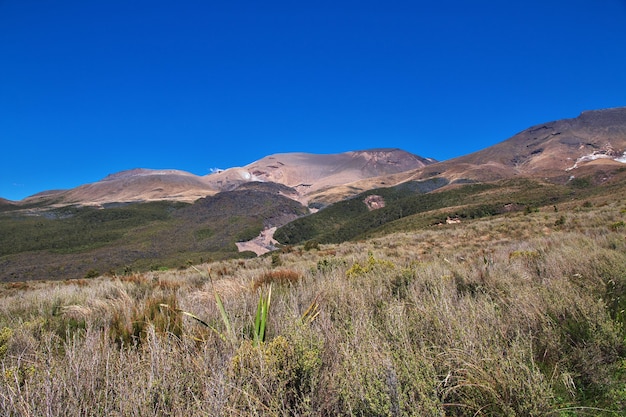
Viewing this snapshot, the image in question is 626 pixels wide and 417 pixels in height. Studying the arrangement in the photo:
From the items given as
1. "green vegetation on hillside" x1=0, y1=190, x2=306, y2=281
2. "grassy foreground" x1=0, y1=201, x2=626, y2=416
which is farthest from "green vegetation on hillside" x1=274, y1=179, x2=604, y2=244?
"grassy foreground" x1=0, y1=201, x2=626, y2=416

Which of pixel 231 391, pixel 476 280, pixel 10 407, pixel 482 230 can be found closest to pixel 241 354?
pixel 231 391

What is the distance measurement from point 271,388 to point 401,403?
0.89 meters

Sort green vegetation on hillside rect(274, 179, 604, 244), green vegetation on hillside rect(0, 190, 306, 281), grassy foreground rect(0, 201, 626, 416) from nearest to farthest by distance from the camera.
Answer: grassy foreground rect(0, 201, 626, 416) < green vegetation on hillside rect(274, 179, 604, 244) < green vegetation on hillside rect(0, 190, 306, 281)

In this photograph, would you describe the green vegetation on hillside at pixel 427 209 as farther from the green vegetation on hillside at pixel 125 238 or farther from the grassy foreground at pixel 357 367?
the grassy foreground at pixel 357 367

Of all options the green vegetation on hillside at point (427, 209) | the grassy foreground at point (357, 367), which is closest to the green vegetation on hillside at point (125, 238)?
the green vegetation on hillside at point (427, 209)

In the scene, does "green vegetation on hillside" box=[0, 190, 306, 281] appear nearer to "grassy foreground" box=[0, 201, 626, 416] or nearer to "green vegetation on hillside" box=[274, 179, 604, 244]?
"green vegetation on hillside" box=[274, 179, 604, 244]

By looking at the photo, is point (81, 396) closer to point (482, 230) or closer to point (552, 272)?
point (552, 272)

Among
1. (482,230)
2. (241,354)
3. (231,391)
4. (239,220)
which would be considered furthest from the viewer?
(239,220)

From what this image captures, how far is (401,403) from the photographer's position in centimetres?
156

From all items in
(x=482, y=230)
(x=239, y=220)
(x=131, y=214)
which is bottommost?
(x=482, y=230)

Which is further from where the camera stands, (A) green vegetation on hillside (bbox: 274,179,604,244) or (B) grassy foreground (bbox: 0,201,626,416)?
(A) green vegetation on hillside (bbox: 274,179,604,244)

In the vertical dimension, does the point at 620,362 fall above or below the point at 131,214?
below

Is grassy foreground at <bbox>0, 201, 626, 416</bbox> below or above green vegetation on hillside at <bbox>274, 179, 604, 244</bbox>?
below

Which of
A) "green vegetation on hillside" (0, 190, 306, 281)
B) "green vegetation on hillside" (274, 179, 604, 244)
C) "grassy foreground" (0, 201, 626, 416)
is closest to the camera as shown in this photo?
"grassy foreground" (0, 201, 626, 416)
